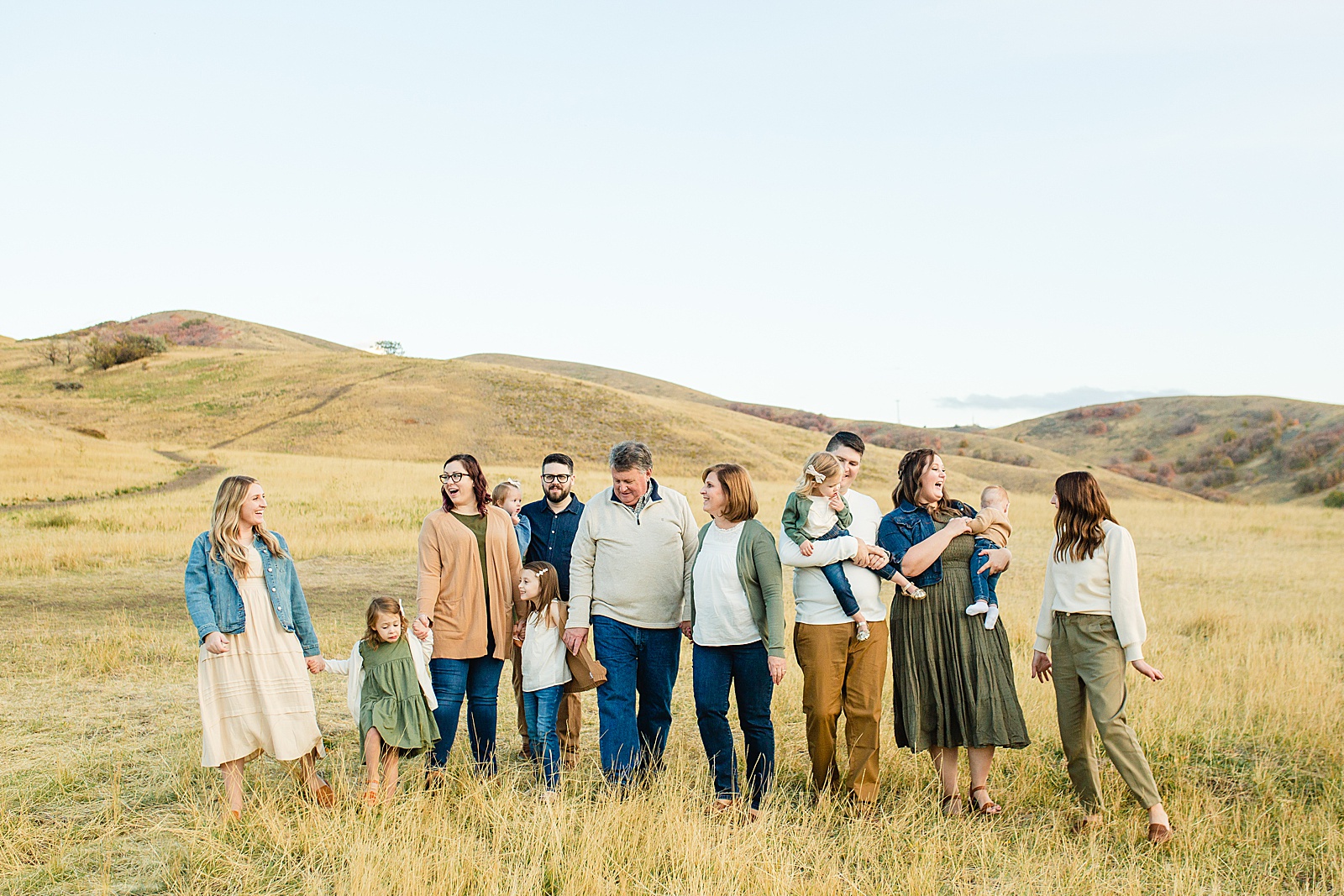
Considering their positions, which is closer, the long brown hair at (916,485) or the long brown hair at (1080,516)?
the long brown hair at (1080,516)

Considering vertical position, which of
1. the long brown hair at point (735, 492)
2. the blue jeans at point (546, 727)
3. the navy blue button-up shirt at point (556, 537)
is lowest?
the blue jeans at point (546, 727)

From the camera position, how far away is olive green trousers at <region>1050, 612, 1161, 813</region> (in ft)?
15.7

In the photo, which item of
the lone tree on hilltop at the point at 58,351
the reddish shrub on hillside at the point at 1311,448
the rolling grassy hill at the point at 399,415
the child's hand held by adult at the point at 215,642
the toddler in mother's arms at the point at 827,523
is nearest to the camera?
the child's hand held by adult at the point at 215,642

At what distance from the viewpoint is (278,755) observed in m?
4.78

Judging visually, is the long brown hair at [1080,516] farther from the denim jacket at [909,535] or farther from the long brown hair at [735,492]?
the long brown hair at [735,492]

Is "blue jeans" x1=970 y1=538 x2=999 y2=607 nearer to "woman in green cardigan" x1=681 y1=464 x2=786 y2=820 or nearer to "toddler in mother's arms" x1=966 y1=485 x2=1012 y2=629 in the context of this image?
"toddler in mother's arms" x1=966 y1=485 x2=1012 y2=629

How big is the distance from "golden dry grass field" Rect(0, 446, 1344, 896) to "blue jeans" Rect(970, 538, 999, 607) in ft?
4.04

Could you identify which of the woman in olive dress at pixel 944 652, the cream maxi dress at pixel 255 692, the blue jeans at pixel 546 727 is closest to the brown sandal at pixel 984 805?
the woman in olive dress at pixel 944 652

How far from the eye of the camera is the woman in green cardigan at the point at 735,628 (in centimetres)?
500

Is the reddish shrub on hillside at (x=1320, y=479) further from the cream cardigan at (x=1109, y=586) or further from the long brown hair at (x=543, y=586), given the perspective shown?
the long brown hair at (x=543, y=586)

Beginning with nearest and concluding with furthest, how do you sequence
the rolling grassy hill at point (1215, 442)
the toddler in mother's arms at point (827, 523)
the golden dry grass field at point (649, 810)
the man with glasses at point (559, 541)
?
the golden dry grass field at point (649, 810)
the toddler in mother's arms at point (827, 523)
the man with glasses at point (559, 541)
the rolling grassy hill at point (1215, 442)

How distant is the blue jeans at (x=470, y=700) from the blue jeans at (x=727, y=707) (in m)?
1.33

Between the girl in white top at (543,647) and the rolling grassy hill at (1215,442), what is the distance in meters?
72.0

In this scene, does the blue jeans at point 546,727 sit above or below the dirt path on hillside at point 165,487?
below
